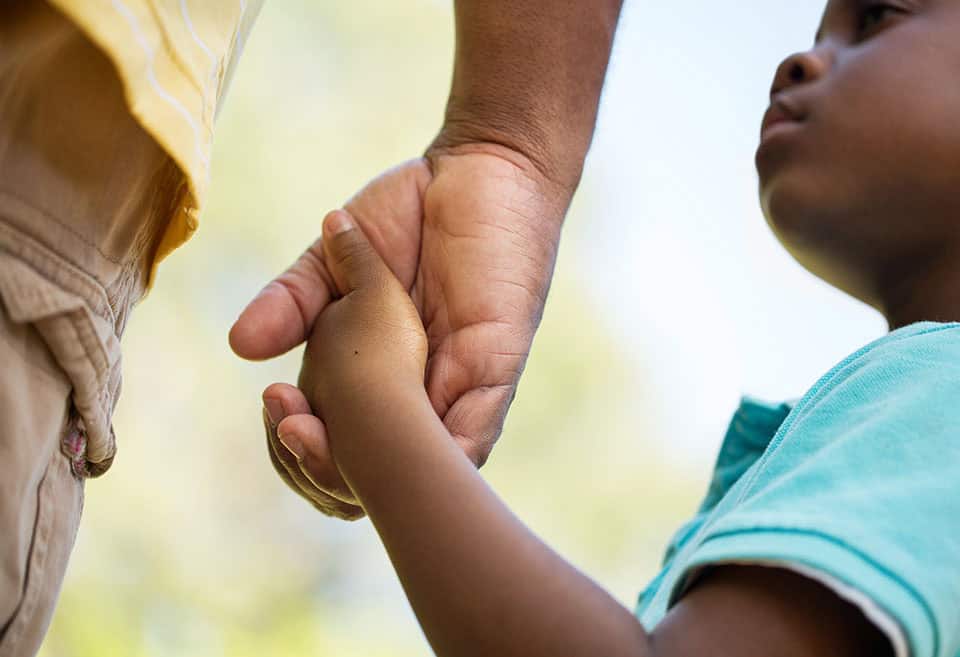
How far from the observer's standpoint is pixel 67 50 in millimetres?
540

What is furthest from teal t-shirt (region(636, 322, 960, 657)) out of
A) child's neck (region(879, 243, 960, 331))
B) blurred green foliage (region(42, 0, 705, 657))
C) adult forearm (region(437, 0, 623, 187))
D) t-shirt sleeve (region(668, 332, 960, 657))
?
blurred green foliage (region(42, 0, 705, 657))

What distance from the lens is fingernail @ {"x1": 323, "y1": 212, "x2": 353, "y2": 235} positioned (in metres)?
0.80

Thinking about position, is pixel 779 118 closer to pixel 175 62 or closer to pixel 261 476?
pixel 175 62

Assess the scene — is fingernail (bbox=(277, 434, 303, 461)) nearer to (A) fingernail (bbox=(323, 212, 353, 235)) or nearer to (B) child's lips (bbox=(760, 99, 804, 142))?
(A) fingernail (bbox=(323, 212, 353, 235))

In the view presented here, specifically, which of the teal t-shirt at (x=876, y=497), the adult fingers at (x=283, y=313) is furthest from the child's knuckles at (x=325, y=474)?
the teal t-shirt at (x=876, y=497)

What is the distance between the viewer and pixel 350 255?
2.59 feet

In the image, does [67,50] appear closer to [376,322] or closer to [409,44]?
[376,322]

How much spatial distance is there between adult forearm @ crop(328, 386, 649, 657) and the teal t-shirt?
0.23 feet

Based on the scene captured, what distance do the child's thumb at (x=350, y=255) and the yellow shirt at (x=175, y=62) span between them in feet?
0.59

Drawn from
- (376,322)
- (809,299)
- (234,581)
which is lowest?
Answer: (234,581)

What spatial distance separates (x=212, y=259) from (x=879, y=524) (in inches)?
67.8

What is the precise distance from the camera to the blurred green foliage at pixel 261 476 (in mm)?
2008

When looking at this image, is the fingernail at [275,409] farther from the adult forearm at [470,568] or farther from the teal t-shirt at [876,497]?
the teal t-shirt at [876,497]

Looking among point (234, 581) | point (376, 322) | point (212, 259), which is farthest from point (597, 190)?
point (376, 322)
